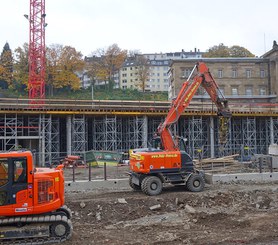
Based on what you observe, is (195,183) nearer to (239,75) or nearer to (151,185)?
(151,185)

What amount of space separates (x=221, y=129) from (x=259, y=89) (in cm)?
3564

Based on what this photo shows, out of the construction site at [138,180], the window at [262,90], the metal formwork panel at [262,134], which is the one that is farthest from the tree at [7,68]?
the metal formwork panel at [262,134]

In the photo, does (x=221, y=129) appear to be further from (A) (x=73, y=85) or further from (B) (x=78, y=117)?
(A) (x=73, y=85)

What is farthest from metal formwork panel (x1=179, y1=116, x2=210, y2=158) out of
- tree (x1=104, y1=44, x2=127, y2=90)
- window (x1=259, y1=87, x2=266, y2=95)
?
tree (x1=104, y1=44, x2=127, y2=90)

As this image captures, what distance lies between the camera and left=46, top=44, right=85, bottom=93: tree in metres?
65.6

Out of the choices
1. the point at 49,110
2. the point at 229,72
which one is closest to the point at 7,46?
the point at 229,72

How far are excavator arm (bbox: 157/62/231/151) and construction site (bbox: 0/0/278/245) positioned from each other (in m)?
0.06

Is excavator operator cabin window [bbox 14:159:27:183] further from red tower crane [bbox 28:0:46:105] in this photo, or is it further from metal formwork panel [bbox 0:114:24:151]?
red tower crane [bbox 28:0:46:105]

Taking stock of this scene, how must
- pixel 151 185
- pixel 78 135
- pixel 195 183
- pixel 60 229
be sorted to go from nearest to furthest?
pixel 60 229 → pixel 151 185 → pixel 195 183 → pixel 78 135

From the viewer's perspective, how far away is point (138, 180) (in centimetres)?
1695

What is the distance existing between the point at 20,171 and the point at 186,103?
12864mm

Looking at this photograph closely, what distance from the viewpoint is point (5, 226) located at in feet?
31.4

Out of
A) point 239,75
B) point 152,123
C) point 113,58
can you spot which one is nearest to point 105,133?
point 152,123

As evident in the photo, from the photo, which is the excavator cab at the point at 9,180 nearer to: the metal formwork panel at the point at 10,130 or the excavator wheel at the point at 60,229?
the excavator wheel at the point at 60,229
